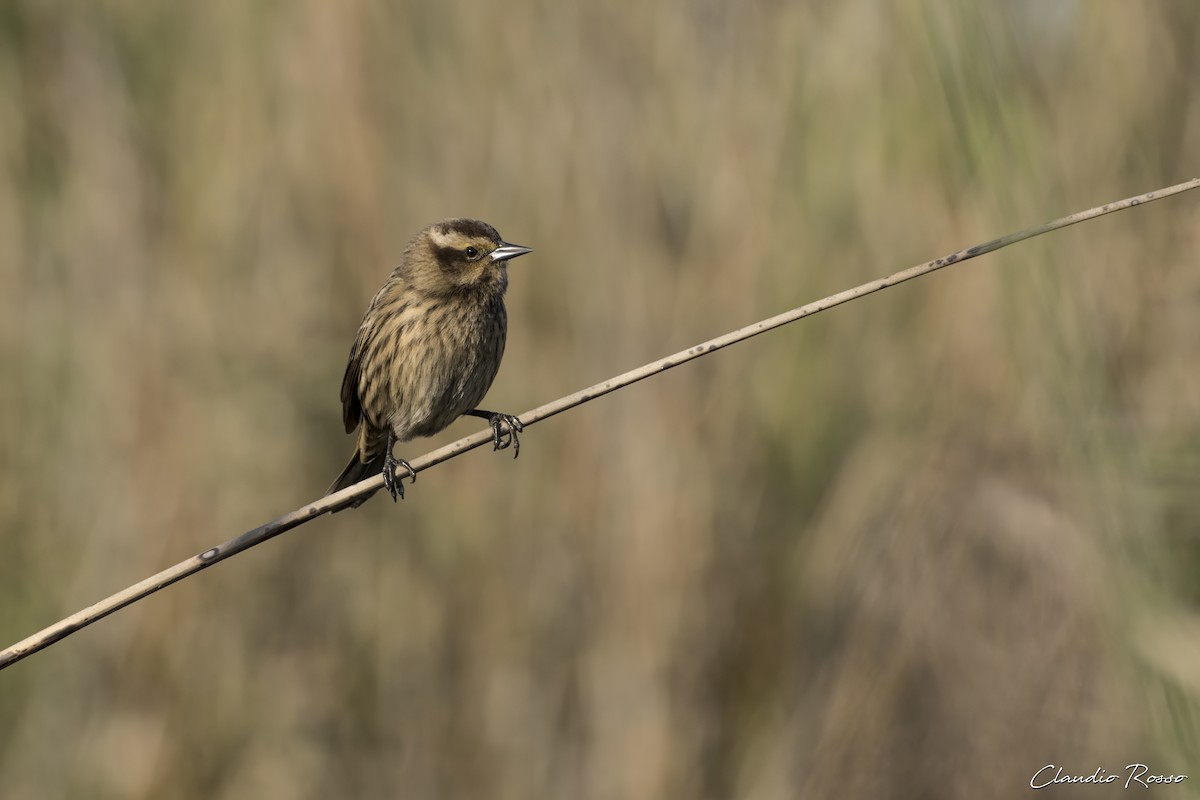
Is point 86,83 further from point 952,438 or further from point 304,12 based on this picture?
point 952,438

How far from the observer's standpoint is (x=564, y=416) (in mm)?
3004

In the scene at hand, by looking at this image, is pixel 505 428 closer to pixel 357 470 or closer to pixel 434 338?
pixel 434 338

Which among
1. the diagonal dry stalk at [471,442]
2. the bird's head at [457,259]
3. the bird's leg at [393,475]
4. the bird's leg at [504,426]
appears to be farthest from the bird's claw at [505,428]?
the diagonal dry stalk at [471,442]

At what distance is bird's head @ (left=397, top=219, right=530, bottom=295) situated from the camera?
2695 mm

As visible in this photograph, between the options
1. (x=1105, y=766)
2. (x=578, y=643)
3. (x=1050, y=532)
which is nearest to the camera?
(x=1105, y=766)

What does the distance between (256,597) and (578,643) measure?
822 millimetres

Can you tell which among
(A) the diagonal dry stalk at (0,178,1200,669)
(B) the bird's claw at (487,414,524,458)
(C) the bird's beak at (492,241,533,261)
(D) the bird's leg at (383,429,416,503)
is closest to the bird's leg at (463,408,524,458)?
(B) the bird's claw at (487,414,524,458)

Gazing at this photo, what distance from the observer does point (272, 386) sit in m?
3.20

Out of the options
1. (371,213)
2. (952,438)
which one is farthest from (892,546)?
(371,213)

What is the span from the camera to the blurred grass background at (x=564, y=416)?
286cm

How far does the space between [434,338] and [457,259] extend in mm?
176

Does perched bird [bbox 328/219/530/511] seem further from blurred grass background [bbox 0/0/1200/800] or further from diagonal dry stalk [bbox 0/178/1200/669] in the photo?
diagonal dry stalk [bbox 0/178/1200/669]

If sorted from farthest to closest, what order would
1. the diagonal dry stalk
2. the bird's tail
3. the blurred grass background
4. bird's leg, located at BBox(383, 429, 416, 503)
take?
the bird's tail, the blurred grass background, bird's leg, located at BBox(383, 429, 416, 503), the diagonal dry stalk

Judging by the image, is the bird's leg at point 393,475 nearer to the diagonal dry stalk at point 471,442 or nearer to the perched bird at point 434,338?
the perched bird at point 434,338
